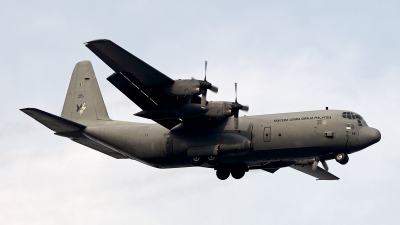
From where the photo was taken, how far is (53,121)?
2895 cm

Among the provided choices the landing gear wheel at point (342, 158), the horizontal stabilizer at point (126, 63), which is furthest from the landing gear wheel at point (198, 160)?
the landing gear wheel at point (342, 158)

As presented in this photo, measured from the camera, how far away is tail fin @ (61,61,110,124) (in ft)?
106

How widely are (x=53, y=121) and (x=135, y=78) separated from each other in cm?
464

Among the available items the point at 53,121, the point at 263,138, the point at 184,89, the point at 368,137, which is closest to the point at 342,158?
the point at 368,137

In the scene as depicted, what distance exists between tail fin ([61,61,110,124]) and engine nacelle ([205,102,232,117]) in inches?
252

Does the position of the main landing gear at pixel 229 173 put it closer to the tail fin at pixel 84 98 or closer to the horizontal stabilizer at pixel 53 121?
the tail fin at pixel 84 98

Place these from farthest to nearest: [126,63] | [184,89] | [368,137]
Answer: [368,137] → [184,89] → [126,63]

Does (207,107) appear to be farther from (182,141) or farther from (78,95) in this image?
(78,95)

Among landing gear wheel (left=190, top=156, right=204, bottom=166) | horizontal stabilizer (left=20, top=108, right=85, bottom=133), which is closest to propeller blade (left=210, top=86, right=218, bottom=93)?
landing gear wheel (left=190, top=156, right=204, bottom=166)

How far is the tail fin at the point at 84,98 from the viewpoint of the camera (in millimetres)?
32375

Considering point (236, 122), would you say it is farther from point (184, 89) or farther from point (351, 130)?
point (351, 130)

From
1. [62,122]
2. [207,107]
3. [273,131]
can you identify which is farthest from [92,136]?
[273,131]

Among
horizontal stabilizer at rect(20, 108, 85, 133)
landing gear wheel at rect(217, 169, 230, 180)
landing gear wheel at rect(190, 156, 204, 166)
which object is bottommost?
landing gear wheel at rect(217, 169, 230, 180)

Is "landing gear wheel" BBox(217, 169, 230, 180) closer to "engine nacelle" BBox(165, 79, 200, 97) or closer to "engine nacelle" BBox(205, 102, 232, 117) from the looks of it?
"engine nacelle" BBox(205, 102, 232, 117)
